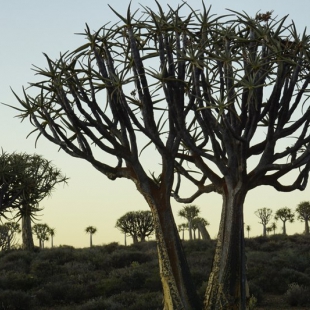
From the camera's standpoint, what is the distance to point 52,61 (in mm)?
11273

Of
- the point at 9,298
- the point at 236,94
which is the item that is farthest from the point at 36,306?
the point at 236,94

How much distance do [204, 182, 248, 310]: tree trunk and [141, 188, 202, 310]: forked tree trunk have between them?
0.46 m

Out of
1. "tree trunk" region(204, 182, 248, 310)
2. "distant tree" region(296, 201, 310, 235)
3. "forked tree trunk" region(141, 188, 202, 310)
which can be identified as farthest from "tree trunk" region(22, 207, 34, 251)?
"distant tree" region(296, 201, 310, 235)

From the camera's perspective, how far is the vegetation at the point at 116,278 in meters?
15.9

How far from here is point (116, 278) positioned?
1900cm

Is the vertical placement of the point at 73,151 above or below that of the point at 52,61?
below

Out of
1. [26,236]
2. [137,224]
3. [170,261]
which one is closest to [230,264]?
[170,261]

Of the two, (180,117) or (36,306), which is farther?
(36,306)

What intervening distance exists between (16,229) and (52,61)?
3813 cm

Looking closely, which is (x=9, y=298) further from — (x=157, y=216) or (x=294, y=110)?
(x=294, y=110)

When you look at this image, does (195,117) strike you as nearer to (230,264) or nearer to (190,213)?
(230,264)

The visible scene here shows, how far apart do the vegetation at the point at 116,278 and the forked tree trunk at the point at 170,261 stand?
14.5ft

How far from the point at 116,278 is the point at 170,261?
875 centimetres

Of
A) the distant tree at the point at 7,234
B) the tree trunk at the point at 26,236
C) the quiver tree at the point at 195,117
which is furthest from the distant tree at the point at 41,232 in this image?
the quiver tree at the point at 195,117
